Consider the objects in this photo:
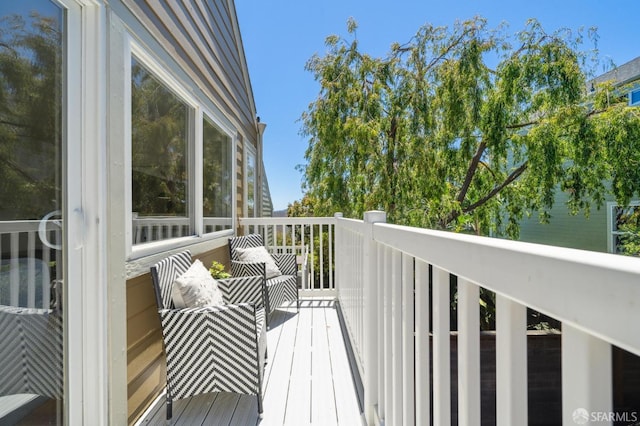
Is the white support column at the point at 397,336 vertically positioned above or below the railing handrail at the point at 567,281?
below

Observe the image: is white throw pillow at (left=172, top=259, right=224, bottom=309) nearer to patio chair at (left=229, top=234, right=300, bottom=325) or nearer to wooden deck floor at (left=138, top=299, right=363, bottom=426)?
wooden deck floor at (left=138, top=299, right=363, bottom=426)

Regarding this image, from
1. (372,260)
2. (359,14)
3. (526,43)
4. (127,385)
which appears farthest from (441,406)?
(359,14)

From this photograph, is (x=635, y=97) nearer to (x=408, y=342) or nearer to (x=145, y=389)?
(x=408, y=342)

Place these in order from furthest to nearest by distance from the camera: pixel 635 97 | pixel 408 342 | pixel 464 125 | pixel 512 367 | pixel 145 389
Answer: pixel 635 97 → pixel 464 125 → pixel 145 389 → pixel 408 342 → pixel 512 367

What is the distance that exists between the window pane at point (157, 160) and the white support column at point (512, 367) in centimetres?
211

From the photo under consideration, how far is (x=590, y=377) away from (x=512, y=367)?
0.17 meters

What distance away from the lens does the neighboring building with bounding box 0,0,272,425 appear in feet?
4.49

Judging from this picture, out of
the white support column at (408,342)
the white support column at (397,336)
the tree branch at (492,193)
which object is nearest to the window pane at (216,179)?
the white support column at (397,336)

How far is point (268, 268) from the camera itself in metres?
3.97

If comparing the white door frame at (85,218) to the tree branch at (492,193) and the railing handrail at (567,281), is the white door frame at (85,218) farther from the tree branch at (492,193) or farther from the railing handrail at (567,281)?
the tree branch at (492,193)

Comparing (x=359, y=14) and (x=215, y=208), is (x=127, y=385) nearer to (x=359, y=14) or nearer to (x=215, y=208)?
(x=215, y=208)

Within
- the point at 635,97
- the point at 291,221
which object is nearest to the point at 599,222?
the point at 635,97

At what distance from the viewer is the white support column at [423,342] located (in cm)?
103

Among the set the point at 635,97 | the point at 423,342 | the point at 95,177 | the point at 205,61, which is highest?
the point at 635,97
